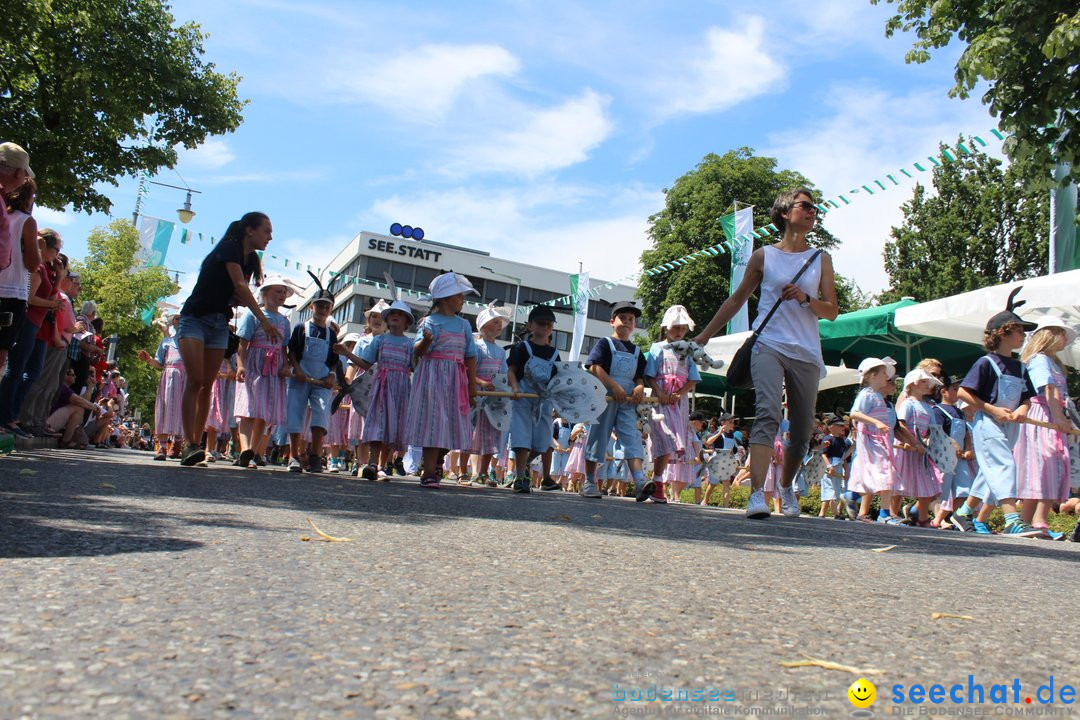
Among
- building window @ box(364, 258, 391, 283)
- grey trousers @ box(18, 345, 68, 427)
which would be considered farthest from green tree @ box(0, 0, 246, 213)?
building window @ box(364, 258, 391, 283)

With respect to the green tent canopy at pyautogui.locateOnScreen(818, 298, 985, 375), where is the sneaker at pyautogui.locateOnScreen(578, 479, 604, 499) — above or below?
below

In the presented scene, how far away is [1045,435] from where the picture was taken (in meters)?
8.11

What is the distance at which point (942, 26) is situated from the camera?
30.3ft

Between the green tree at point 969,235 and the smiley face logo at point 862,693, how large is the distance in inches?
1320

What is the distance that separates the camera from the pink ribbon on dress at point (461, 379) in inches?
350

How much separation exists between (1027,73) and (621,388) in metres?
4.56

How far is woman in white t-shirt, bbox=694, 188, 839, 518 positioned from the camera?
636 cm

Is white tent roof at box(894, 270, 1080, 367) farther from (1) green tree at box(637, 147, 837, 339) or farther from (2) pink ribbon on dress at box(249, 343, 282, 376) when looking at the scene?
(1) green tree at box(637, 147, 837, 339)

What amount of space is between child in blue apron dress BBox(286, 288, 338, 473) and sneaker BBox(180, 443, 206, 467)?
7.37ft

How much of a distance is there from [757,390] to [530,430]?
452 cm

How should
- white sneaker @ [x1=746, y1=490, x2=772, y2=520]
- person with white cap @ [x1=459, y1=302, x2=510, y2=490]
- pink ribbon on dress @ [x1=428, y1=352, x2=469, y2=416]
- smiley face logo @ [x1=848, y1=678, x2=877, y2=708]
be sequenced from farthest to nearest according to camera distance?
person with white cap @ [x1=459, y1=302, x2=510, y2=490] → pink ribbon on dress @ [x1=428, y1=352, x2=469, y2=416] → white sneaker @ [x1=746, y1=490, x2=772, y2=520] → smiley face logo @ [x1=848, y1=678, x2=877, y2=708]

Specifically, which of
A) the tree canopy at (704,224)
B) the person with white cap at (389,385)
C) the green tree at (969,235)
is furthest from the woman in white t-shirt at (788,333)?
the tree canopy at (704,224)

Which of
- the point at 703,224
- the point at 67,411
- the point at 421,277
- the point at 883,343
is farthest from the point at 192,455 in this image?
the point at 421,277

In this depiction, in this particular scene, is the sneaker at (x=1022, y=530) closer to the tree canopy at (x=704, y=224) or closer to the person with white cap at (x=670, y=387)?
the person with white cap at (x=670, y=387)
